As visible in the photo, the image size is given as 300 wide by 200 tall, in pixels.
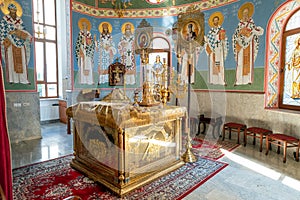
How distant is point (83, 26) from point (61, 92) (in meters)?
3.15

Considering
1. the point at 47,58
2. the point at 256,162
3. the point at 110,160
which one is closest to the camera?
the point at 110,160

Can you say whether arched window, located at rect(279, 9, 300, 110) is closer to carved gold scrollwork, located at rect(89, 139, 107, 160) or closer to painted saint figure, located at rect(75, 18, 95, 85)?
carved gold scrollwork, located at rect(89, 139, 107, 160)

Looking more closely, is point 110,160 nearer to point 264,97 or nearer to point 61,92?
point 264,97

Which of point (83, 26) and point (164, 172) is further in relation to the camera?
point (83, 26)

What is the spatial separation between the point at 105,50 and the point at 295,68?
573 centimetres

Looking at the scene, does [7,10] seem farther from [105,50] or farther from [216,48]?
[216,48]

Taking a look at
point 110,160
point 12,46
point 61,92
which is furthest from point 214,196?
point 61,92

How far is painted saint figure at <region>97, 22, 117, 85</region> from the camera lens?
7355mm

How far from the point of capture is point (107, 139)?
125 inches

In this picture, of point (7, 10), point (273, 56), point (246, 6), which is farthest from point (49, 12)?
point (273, 56)

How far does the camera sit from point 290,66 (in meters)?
4.94

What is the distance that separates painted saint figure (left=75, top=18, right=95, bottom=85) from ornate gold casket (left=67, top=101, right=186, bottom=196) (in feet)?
11.7

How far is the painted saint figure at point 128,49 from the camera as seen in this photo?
24.8 feet

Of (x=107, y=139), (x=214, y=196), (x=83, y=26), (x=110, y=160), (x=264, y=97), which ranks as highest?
(x=83, y=26)
